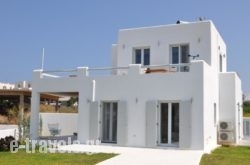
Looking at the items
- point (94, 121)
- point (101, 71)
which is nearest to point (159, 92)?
point (101, 71)

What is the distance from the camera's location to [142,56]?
79.9 ft

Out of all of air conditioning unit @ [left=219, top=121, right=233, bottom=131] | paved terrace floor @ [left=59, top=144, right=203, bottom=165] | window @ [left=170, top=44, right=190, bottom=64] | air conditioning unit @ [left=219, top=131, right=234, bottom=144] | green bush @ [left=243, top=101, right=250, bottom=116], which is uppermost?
window @ [left=170, top=44, right=190, bottom=64]

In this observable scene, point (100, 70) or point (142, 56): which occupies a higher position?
point (142, 56)

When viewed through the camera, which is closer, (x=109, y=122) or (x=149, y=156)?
(x=149, y=156)

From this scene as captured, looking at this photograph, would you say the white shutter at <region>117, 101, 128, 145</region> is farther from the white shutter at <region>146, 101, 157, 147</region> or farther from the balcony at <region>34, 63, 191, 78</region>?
the balcony at <region>34, 63, 191, 78</region>

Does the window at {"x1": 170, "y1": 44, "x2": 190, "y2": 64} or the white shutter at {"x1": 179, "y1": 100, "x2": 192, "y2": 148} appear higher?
the window at {"x1": 170, "y1": 44, "x2": 190, "y2": 64}

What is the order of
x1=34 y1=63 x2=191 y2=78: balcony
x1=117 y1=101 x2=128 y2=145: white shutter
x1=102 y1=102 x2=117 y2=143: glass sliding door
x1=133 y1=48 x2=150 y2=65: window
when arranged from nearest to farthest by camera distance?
x1=117 y1=101 x2=128 y2=145: white shutter, x1=34 y1=63 x2=191 y2=78: balcony, x1=102 y1=102 x2=117 y2=143: glass sliding door, x1=133 y1=48 x2=150 y2=65: window

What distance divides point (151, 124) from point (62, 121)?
44.0ft

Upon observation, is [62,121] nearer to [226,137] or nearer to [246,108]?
[226,137]

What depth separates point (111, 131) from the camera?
68.5ft

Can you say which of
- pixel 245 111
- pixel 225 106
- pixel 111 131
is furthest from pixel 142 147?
pixel 245 111

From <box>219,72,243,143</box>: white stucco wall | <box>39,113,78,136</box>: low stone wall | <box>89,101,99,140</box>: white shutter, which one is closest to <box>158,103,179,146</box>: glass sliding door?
<box>89,101,99,140</box>: white shutter

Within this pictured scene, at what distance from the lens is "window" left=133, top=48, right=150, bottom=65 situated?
947 inches

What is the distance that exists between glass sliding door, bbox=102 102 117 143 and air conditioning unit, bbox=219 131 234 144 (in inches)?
275
